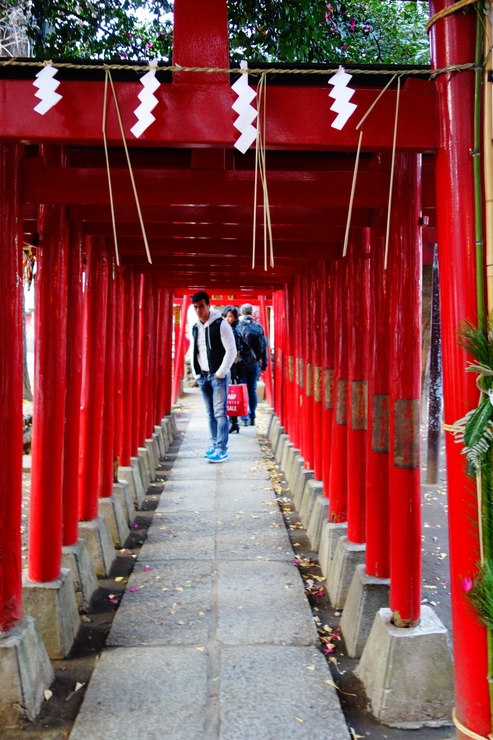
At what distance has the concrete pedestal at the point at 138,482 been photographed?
273 inches

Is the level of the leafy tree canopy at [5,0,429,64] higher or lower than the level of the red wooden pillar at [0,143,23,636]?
higher

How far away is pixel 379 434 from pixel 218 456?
18.2ft

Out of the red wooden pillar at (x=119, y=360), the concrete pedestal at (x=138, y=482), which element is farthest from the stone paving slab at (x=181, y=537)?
the red wooden pillar at (x=119, y=360)

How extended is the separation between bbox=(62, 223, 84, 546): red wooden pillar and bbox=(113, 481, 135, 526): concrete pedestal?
176 cm

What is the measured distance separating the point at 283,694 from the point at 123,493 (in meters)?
3.35

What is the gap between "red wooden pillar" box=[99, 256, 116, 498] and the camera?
562cm

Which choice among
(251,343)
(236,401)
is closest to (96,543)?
(236,401)

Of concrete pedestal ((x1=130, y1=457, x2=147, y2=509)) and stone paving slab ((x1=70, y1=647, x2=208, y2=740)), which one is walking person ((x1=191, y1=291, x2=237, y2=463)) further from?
stone paving slab ((x1=70, y1=647, x2=208, y2=740))

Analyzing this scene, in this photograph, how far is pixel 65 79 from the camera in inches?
102

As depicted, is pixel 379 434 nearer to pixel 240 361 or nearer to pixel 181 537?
pixel 181 537

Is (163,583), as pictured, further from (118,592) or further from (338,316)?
(338,316)

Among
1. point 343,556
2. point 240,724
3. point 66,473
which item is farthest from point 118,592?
point 240,724

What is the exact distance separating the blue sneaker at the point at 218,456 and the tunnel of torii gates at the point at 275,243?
362cm

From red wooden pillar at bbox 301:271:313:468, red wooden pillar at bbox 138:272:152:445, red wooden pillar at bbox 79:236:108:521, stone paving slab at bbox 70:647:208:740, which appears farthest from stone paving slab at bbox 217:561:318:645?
red wooden pillar at bbox 138:272:152:445
